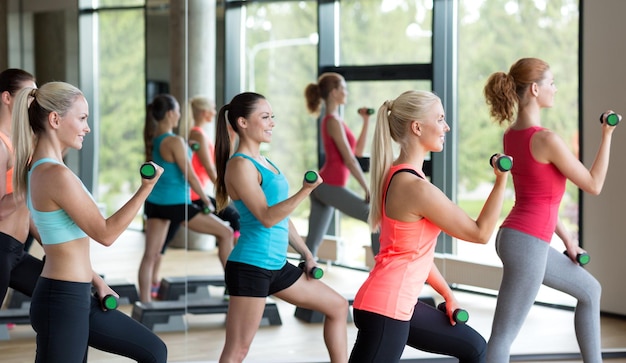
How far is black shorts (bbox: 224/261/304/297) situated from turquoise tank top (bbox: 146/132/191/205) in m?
1.28

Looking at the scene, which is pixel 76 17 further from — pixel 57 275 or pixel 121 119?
pixel 57 275

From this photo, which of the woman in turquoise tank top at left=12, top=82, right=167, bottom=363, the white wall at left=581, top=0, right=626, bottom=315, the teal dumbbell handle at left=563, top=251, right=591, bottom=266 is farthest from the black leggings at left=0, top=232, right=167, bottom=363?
the white wall at left=581, top=0, right=626, bottom=315

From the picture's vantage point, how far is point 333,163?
4.96 metres

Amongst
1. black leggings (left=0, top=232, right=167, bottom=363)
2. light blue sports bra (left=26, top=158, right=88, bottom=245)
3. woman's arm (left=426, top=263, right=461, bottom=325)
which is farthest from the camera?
woman's arm (left=426, top=263, right=461, bottom=325)

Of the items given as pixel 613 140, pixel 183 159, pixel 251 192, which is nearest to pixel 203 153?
pixel 183 159

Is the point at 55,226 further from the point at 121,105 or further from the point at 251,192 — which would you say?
the point at 121,105

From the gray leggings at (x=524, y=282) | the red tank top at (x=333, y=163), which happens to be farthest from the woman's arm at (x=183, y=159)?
the gray leggings at (x=524, y=282)

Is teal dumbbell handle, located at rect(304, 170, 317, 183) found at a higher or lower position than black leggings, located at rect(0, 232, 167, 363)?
higher

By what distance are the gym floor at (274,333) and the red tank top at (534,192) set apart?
128 centimetres

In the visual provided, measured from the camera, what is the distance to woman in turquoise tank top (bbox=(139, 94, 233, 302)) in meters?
4.72

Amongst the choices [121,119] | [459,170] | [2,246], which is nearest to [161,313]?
[121,119]

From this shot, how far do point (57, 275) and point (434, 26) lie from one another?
113 inches

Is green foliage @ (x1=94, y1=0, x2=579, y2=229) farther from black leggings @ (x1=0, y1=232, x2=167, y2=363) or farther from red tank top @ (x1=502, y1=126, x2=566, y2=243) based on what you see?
black leggings @ (x1=0, y1=232, x2=167, y2=363)

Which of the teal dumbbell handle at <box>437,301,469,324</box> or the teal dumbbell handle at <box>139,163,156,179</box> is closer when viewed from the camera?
the teal dumbbell handle at <box>139,163,156,179</box>
